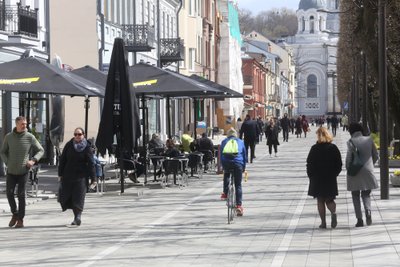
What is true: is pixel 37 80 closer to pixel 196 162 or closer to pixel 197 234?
pixel 196 162

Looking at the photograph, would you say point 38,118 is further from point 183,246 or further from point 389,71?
point 183,246

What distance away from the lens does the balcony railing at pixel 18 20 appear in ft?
88.7

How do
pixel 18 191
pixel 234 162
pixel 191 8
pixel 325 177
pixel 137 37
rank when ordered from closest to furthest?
pixel 325 177
pixel 18 191
pixel 234 162
pixel 137 37
pixel 191 8

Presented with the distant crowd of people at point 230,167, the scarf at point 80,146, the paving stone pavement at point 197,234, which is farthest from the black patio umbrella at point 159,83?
the scarf at point 80,146

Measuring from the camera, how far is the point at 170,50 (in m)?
52.3

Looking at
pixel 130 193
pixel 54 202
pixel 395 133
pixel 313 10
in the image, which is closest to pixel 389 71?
pixel 395 133

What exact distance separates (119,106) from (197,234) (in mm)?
7742

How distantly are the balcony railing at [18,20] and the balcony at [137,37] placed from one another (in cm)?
1365

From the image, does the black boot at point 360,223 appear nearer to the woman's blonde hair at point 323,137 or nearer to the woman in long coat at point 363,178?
the woman in long coat at point 363,178

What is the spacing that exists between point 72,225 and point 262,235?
3.09 metres

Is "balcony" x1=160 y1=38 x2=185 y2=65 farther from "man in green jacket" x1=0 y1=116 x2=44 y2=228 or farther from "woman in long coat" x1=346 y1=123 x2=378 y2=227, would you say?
"woman in long coat" x1=346 y1=123 x2=378 y2=227

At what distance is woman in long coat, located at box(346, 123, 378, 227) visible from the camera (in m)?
15.9

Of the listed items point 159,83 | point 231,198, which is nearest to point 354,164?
point 231,198

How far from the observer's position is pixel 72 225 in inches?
643
